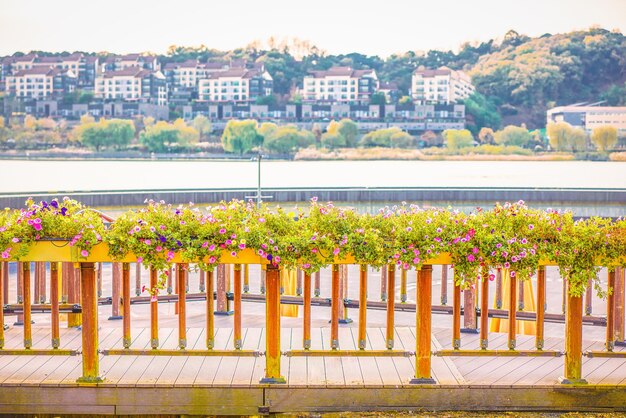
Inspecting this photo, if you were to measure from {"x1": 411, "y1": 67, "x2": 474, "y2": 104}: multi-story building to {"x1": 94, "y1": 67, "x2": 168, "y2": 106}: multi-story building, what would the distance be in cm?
3492

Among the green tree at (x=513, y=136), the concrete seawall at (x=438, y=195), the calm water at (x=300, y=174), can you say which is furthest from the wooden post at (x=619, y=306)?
the green tree at (x=513, y=136)

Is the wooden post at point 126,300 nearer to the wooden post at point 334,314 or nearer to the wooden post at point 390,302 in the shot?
the wooden post at point 334,314

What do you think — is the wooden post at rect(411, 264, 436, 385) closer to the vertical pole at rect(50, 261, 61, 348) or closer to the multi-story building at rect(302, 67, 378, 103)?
the vertical pole at rect(50, 261, 61, 348)

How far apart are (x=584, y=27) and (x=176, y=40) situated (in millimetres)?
58286

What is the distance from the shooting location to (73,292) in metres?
7.42

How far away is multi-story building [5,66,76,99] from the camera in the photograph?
13112 cm

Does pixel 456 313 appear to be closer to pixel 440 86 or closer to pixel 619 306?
pixel 619 306

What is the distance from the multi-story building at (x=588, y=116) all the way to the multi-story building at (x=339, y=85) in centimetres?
2565

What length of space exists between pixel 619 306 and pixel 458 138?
340 ft

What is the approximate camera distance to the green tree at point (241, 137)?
103m

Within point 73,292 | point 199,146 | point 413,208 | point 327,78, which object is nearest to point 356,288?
point 73,292

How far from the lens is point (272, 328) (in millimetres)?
5977

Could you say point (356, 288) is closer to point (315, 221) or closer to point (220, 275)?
point (220, 275)

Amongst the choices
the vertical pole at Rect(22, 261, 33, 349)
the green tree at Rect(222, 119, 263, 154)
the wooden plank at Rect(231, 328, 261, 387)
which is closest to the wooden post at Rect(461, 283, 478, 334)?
the wooden plank at Rect(231, 328, 261, 387)
